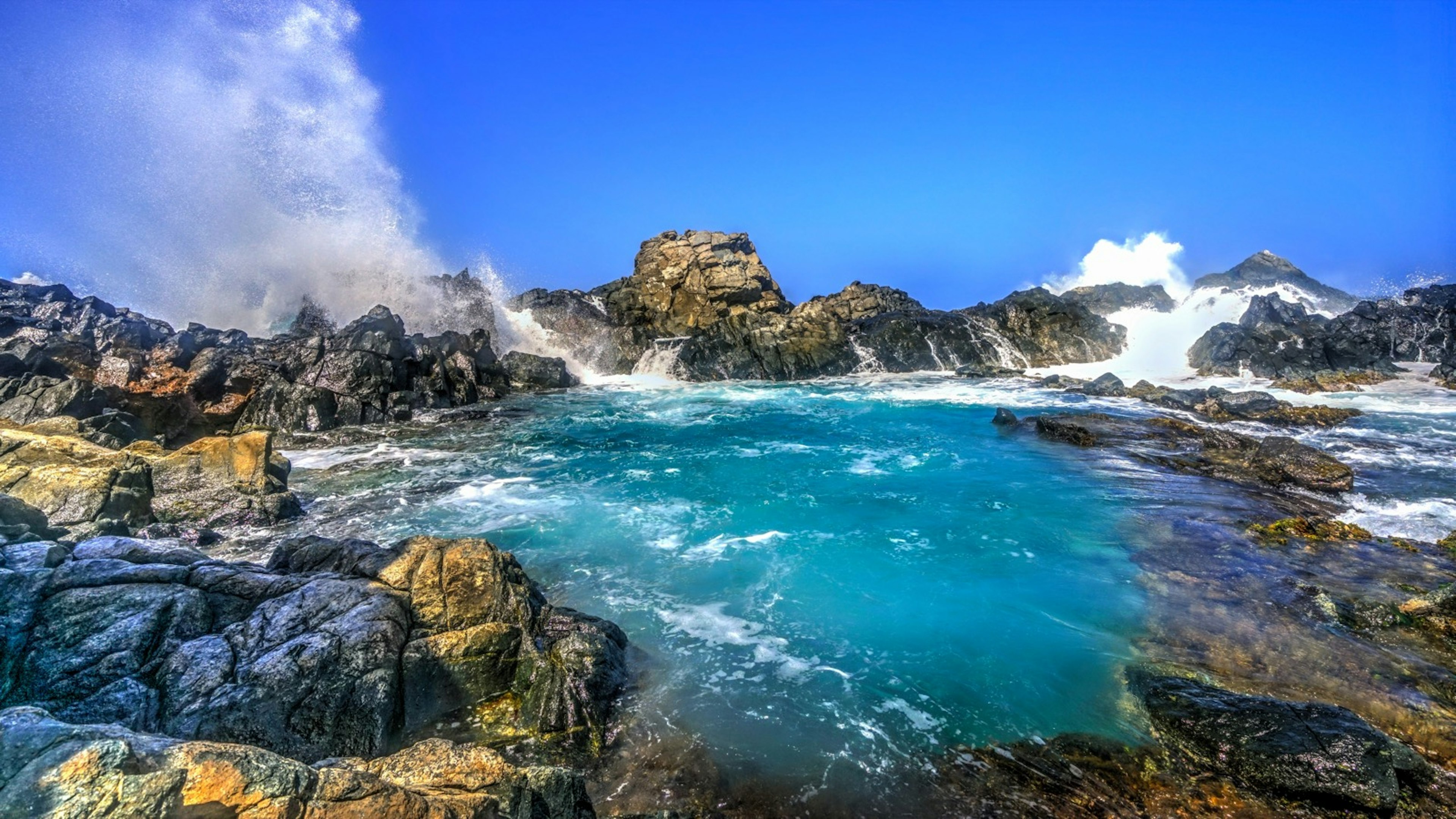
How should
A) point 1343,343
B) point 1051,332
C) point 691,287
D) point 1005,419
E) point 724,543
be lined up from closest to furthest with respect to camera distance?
1. point 724,543
2. point 1005,419
3. point 1343,343
4. point 1051,332
5. point 691,287

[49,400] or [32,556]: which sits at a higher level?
[49,400]

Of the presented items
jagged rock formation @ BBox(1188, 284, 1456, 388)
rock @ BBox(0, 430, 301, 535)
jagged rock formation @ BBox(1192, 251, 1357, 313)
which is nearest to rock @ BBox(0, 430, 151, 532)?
rock @ BBox(0, 430, 301, 535)

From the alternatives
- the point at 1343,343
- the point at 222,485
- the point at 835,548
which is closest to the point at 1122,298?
the point at 1343,343

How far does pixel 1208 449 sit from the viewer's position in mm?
16047

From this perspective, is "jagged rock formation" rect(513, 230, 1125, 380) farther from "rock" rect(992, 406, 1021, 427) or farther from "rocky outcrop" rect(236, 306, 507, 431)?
"rock" rect(992, 406, 1021, 427)

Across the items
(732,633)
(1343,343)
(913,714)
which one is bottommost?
(913,714)

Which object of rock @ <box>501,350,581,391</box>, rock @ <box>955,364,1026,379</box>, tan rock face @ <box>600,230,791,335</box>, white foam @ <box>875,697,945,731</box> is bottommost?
white foam @ <box>875,697,945,731</box>

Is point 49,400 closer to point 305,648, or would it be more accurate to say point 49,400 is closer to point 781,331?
point 305,648

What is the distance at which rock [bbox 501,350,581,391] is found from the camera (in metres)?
32.8

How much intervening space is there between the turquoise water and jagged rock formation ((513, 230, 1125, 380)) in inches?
733

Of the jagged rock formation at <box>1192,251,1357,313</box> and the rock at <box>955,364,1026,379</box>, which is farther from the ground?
the jagged rock formation at <box>1192,251,1357,313</box>

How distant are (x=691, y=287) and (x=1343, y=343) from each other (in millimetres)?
37573

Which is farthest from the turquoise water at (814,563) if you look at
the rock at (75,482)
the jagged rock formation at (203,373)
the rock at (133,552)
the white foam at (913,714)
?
the jagged rock formation at (203,373)

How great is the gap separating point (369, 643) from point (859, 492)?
1055cm
